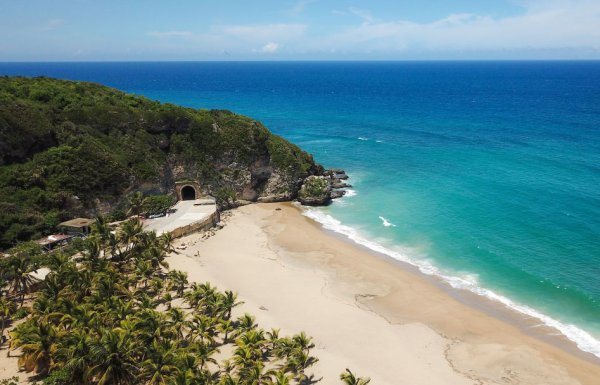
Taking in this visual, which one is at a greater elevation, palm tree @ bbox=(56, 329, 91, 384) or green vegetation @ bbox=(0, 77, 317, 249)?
green vegetation @ bbox=(0, 77, 317, 249)

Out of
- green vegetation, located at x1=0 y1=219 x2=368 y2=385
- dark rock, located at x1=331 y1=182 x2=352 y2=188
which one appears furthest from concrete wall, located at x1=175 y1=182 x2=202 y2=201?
dark rock, located at x1=331 y1=182 x2=352 y2=188

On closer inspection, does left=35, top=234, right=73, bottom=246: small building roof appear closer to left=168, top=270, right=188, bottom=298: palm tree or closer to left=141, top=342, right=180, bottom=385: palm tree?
left=168, top=270, right=188, bottom=298: palm tree

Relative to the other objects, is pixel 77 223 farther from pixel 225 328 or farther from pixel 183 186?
pixel 225 328

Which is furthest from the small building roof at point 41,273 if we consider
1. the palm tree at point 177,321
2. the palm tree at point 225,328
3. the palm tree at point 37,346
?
the palm tree at point 225,328

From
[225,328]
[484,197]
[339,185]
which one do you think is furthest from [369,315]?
[339,185]

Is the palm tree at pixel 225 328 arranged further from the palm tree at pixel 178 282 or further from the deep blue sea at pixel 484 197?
the deep blue sea at pixel 484 197

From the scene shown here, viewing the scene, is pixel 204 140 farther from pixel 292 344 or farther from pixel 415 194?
pixel 292 344

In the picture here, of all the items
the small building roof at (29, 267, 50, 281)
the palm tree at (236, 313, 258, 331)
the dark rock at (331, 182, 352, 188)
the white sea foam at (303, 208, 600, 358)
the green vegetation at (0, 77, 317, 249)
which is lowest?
the white sea foam at (303, 208, 600, 358)
